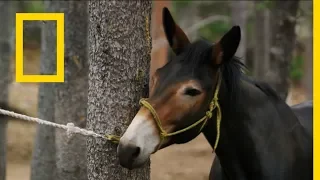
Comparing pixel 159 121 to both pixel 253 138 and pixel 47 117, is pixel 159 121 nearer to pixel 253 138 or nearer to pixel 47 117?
pixel 253 138

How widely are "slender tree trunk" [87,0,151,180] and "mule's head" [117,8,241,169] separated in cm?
17

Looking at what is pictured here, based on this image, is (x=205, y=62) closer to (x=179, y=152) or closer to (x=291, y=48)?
(x=291, y=48)

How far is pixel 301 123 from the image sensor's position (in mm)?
4531

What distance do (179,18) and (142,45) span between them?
2896cm

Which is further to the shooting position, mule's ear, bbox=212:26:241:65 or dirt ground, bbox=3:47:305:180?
dirt ground, bbox=3:47:305:180

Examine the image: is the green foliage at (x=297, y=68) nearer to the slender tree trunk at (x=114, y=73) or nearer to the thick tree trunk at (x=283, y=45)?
the thick tree trunk at (x=283, y=45)

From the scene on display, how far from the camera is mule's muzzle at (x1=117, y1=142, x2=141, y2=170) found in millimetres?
3172

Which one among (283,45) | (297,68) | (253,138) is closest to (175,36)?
(253,138)

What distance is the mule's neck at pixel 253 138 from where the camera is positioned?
3805 millimetres

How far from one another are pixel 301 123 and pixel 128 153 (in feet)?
5.95

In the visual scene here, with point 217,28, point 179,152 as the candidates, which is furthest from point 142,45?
point 217,28

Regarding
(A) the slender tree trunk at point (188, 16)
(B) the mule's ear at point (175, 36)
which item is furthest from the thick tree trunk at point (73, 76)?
(A) the slender tree trunk at point (188, 16)

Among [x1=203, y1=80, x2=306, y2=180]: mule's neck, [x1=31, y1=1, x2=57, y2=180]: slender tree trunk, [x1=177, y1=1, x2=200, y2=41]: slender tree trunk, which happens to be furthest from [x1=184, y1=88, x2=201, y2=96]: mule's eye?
[x1=177, y1=1, x2=200, y2=41]: slender tree trunk

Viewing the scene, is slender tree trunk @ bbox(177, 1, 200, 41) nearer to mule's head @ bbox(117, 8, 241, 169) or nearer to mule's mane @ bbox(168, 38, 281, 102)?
mule's mane @ bbox(168, 38, 281, 102)
